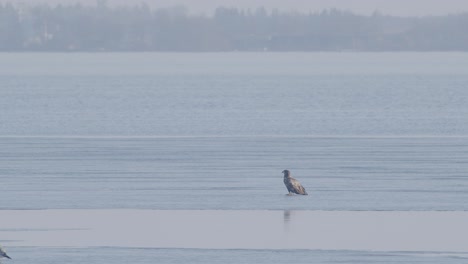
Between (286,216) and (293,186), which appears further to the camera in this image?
(293,186)

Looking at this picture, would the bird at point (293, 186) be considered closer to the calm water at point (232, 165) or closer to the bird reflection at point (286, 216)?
the calm water at point (232, 165)

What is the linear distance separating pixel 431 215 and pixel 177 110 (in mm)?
40858

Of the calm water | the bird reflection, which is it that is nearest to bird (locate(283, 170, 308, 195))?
the calm water

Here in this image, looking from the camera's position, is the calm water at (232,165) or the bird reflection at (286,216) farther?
the calm water at (232,165)

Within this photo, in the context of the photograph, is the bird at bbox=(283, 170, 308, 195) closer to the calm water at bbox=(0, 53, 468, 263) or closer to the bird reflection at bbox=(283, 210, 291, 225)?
the calm water at bbox=(0, 53, 468, 263)

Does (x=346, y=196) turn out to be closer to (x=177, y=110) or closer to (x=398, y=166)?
(x=398, y=166)

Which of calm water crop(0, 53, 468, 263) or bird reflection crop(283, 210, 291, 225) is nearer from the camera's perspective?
bird reflection crop(283, 210, 291, 225)

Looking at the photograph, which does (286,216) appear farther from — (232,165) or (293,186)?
(232,165)

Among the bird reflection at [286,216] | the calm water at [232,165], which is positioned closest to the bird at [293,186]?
the calm water at [232,165]

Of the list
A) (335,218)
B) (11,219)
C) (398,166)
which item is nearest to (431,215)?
(335,218)

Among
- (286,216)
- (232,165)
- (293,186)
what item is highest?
(232,165)

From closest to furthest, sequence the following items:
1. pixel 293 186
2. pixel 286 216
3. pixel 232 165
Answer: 1. pixel 286 216
2. pixel 293 186
3. pixel 232 165

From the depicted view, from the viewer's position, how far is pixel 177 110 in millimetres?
57000

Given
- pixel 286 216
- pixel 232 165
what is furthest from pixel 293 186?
pixel 232 165
